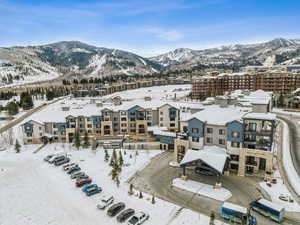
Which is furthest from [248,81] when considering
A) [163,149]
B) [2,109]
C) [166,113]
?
[2,109]

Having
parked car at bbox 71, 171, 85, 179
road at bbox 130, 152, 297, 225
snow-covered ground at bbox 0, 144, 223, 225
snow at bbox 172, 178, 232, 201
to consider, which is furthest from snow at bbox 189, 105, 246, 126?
parked car at bbox 71, 171, 85, 179

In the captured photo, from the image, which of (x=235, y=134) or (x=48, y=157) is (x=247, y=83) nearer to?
(x=235, y=134)

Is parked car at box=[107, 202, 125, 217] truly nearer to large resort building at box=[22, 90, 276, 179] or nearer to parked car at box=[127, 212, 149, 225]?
parked car at box=[127, 212, 149, 225]

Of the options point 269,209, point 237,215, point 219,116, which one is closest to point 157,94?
point 219,116

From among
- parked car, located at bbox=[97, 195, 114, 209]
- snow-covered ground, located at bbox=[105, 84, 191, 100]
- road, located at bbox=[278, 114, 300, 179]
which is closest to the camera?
parked car, located at bbox=[97, 195, 114, 209]

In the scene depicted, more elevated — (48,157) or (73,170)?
(48,157)

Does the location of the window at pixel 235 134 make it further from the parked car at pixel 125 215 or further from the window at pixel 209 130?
the parked car at pixel 125 215

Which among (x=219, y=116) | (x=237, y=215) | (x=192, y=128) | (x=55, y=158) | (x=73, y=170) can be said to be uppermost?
(x=219, y=116)

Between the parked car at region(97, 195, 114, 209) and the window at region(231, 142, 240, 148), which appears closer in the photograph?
the parked car at region(97, 195, 114, 209)
